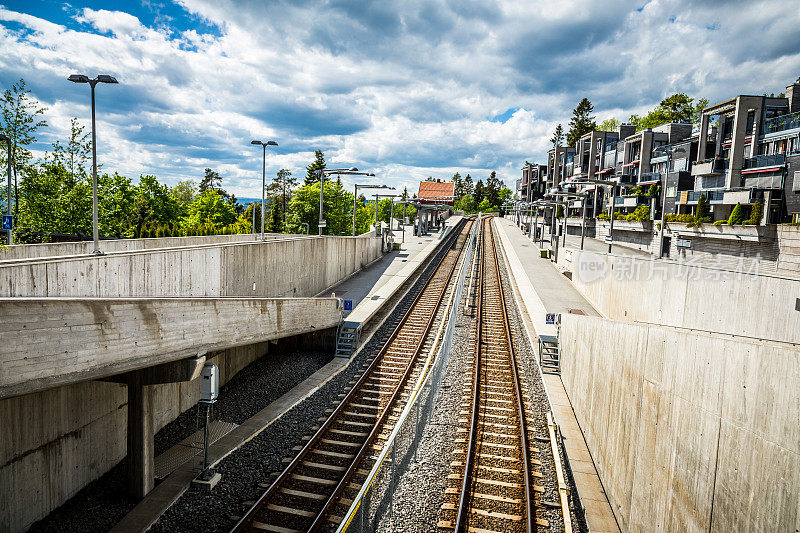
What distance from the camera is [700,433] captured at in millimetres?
7043

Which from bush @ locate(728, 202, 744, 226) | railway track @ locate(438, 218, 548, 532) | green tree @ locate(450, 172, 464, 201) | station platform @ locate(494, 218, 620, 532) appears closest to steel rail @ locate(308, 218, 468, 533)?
railway track @ locate(438, 218, 548, 532)

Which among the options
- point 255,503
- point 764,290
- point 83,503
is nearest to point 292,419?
point 255,503

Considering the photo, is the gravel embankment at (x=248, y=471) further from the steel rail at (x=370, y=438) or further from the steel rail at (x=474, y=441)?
the steel rail at (x=474, y=441)

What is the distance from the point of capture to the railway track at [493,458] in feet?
31.0

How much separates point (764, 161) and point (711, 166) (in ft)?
16.2

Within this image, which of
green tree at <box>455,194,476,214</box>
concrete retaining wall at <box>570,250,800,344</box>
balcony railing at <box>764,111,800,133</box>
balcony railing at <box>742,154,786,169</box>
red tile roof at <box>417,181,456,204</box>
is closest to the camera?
concrete retaining wall at <box>570,250,800,344</box>

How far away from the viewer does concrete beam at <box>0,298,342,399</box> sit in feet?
22.5

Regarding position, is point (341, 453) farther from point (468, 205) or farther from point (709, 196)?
point (468, 205)

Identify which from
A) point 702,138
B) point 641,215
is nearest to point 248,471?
point 641,215

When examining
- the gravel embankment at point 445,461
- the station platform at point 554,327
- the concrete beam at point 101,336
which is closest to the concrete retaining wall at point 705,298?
the station platform at point 554,327

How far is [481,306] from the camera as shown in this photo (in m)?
27.7

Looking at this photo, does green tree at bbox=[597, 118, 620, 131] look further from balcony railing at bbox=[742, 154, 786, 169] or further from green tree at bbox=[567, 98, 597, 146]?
balcony railing at bbox=[742, 154, 786, 169]

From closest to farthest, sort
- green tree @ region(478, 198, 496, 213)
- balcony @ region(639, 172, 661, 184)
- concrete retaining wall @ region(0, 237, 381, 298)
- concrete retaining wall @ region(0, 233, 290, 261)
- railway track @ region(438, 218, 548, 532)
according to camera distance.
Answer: railway track @ region(438, 218, 548, 532), concrete retaining wall @ region(0, 237, 381, 298), concrete retaining wall @ region(0, 233, 290, 261), balcony @ region(639, 172, 661, 184), green tree @ region(478, 198, 496, 213)

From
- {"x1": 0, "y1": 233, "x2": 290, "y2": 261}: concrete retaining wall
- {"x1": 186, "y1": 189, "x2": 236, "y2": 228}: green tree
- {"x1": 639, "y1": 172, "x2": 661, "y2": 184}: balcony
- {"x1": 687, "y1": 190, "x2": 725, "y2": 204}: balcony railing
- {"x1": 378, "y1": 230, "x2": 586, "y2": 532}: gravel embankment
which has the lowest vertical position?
{"x1": 378, "y1": 230, "x2": 586, "y2": 532}: gravel embankment
